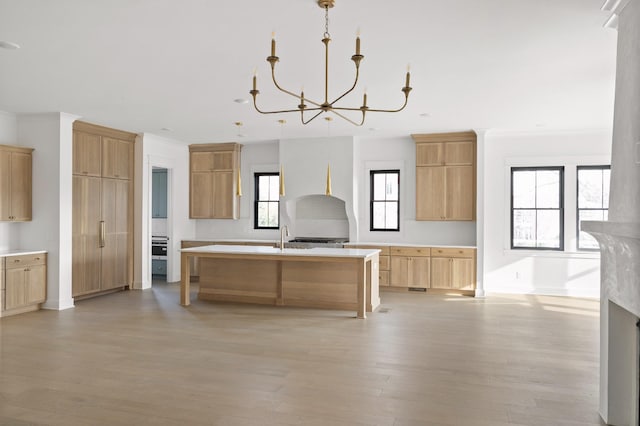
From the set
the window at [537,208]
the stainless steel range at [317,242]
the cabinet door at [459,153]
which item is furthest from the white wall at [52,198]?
the window at [537,208]

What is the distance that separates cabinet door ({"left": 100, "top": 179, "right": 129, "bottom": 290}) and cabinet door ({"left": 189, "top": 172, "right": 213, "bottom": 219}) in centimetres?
165

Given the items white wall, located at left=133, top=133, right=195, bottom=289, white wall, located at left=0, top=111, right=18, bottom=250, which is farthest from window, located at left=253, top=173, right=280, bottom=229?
white wall, located at left=0, top=111, right=18, bottom=250

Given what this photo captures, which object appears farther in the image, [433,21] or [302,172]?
[302,172]

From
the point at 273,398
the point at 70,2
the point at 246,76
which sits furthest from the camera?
the point at 246,76

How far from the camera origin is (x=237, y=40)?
387 centimetres

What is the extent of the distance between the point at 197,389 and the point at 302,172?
5.74 metres

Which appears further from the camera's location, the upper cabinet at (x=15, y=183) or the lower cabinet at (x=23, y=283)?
the upper cabinet at (x=15, y=183)

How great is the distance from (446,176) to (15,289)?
6.75 meters

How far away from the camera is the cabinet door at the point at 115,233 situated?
766 centimetres

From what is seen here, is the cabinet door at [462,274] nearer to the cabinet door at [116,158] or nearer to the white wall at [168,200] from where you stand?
the white wall at [168,200]

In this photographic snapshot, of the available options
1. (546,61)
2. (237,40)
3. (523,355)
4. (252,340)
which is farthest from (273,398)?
(546,61)

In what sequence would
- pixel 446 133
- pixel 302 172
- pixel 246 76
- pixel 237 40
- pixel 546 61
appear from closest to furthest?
1. pixel 237 40
2. pixel 546 61
3. pixel 246 76
4. pixel 446 133
5. pixel 302 172

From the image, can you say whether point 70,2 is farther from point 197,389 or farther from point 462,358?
point 462,358

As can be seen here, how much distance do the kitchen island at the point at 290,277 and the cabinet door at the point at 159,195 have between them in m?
2.97
